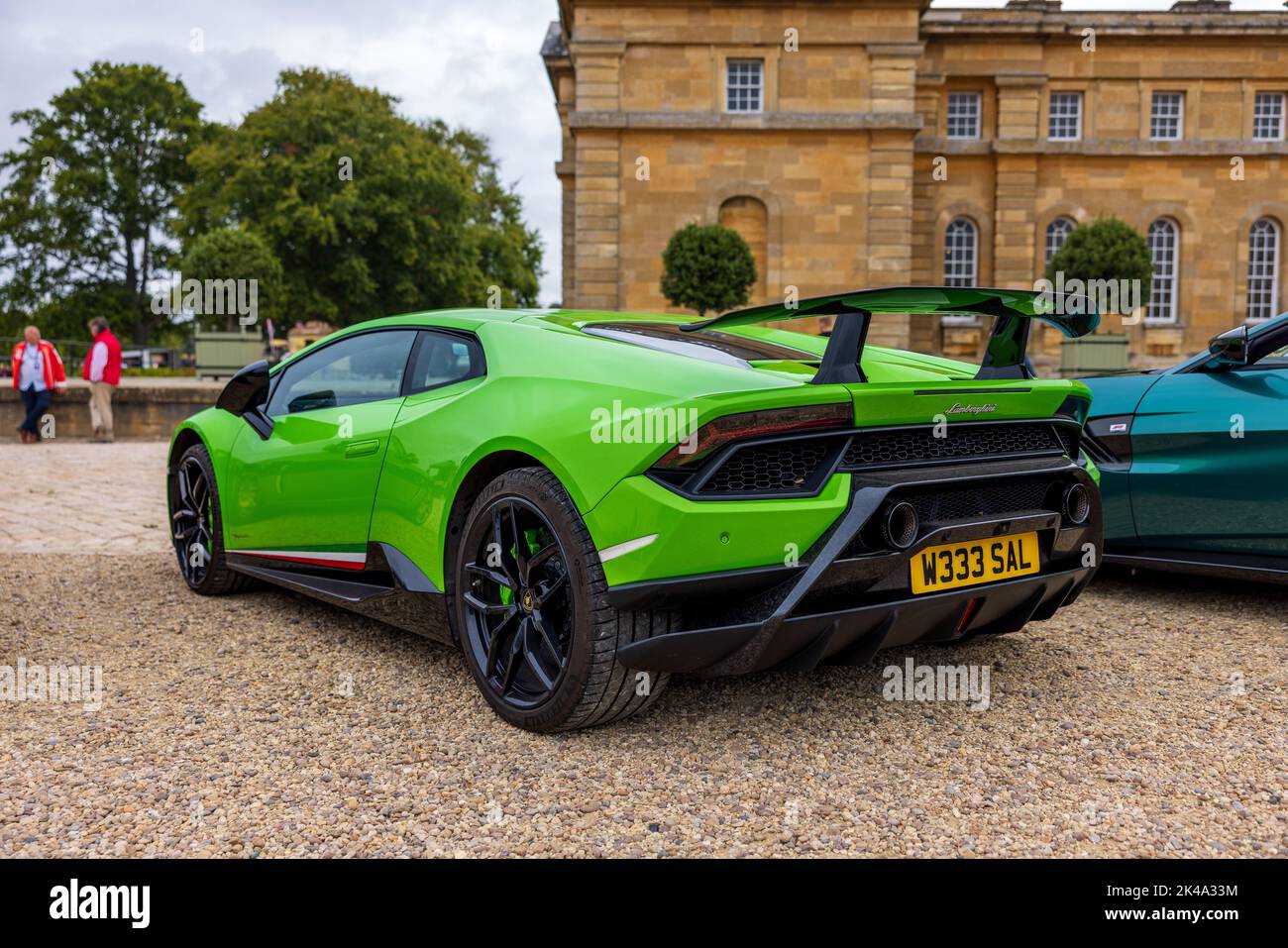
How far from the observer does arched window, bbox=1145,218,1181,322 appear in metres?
32.9

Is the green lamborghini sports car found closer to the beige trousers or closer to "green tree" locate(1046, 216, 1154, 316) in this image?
the beige trousers

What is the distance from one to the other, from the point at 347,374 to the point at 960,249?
3186 cm

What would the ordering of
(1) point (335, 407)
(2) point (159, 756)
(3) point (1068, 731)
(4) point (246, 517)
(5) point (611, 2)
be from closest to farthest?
(2) point (159, 756) < (3) point (1068, 731) < (1) point (335, 407) < (4) point (246, 517) < (5) point (611, 2)

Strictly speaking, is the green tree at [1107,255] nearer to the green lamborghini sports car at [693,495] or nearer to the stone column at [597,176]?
the stone column at [597,176]

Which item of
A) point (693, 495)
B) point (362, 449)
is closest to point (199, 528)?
point (362, 449)

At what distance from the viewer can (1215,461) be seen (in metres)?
4.80

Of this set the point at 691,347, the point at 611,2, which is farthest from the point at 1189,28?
the point at 691,347

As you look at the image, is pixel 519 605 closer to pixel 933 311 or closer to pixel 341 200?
pixel 933 311

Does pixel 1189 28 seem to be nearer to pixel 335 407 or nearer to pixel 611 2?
pixel 611 2

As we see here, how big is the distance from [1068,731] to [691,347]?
1.72 meters

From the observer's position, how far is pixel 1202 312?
33.2 m

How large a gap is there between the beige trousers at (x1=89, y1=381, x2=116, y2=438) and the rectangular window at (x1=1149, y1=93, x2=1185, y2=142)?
31009 millimetres

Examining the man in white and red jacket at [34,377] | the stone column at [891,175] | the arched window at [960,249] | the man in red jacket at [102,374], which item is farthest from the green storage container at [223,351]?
the arched window at [960,249]

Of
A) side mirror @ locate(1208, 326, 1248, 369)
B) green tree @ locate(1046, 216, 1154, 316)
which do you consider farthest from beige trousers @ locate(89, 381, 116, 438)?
green tree @ locate(1046, 216, 1154, 316)
